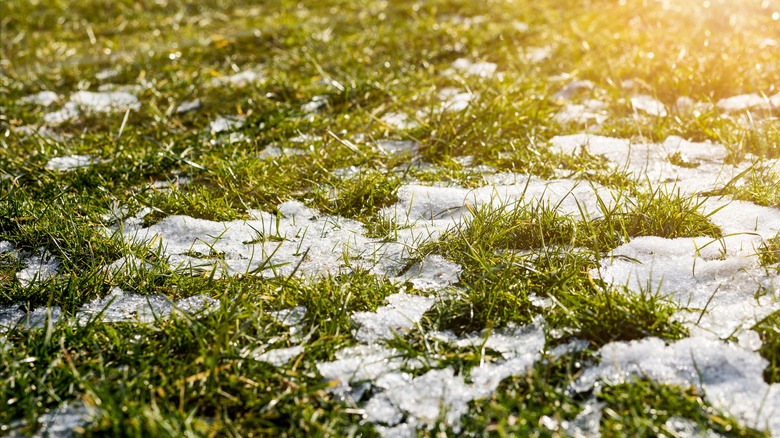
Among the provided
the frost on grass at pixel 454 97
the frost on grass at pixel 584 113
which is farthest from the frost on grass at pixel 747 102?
the frost on grass at pixel 454 97

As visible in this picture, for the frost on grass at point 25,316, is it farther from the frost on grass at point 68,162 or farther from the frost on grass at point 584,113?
the frost on grass at point 584,113

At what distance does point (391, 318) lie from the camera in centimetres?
197

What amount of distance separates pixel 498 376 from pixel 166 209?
1.67m

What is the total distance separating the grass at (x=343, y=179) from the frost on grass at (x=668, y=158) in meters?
0.06

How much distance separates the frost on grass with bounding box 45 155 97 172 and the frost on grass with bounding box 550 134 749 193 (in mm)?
2372

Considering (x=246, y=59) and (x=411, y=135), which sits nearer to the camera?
(x=411, y=135)

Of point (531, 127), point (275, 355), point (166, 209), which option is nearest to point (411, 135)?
point (531, 127)

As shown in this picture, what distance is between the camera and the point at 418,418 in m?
1.63

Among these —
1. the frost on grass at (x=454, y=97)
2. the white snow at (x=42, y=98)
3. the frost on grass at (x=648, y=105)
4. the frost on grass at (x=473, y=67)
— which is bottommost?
the white snow at (x=42, y=98)

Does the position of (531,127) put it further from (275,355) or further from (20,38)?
(20,38)

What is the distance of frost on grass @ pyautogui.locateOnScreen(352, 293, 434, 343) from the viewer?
1911 millimetres

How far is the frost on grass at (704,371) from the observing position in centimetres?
158

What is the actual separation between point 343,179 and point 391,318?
106cm

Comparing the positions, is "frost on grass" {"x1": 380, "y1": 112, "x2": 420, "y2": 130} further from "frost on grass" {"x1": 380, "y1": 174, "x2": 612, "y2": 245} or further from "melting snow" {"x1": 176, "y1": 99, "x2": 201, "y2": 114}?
"melting snow" {"x1": 176, "y1": 99, "x2": 201, "y2": 114}
